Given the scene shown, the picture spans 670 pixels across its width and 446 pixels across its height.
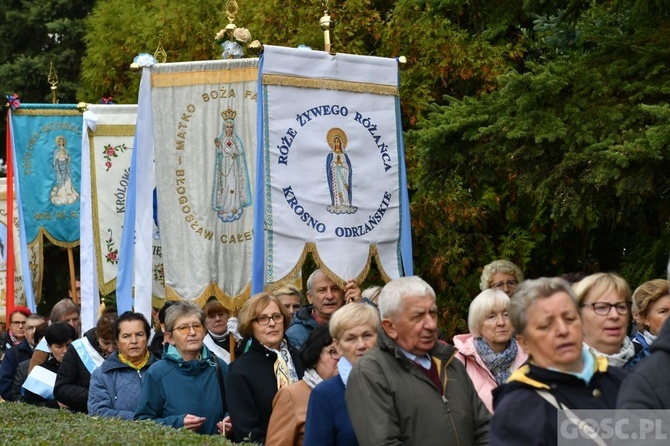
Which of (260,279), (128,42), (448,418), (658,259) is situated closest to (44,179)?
(128,42)

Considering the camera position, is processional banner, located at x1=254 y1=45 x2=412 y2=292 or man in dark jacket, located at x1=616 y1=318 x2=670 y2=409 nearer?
man in dark jacket, located at x1=616 y1=318 x2=670 y2=409

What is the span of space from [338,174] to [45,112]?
24.7 feet

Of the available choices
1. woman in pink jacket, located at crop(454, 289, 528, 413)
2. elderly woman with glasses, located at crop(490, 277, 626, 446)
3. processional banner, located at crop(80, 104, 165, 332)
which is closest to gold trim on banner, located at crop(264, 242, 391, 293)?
woman in pink jacket, located at crop(454, 289, 528, 413)

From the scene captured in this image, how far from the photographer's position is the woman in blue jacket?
10.0m

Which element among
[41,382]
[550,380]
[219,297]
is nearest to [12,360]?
[41,382]

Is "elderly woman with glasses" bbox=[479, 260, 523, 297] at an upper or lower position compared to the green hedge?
upper

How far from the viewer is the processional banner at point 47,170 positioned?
688 inches

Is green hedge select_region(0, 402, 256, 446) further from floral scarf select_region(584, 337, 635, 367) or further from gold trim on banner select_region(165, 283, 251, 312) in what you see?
floral scarf select_region(584, 337, 635, 367)

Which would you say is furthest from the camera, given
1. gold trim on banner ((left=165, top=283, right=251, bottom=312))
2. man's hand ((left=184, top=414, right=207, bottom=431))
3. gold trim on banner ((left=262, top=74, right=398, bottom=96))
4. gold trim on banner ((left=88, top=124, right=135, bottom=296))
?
gold trim on banner ((left=88, top=124, right=135, bottom=296))

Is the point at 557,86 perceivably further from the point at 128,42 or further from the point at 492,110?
the point at 128,42

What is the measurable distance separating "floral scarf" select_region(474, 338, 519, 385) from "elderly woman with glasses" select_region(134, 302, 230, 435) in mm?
2042

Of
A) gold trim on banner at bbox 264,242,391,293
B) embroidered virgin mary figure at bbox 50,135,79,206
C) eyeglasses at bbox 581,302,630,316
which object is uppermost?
embroidered virgin mary figure at bbox 50,135,79,206

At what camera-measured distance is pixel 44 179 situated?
57.9 feet

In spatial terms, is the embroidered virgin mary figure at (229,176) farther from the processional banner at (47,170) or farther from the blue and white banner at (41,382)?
the processional banner at (47,170)
